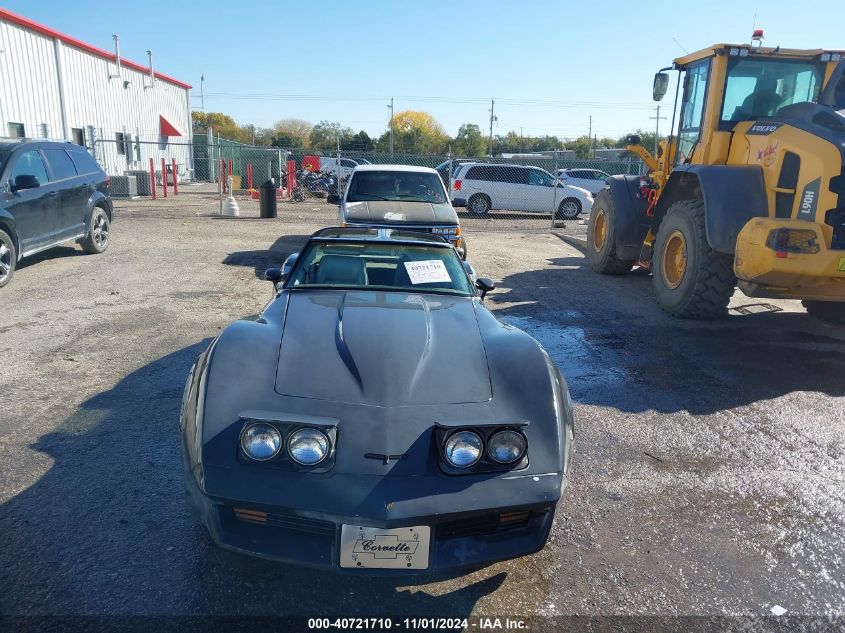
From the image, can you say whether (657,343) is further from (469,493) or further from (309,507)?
(309,507)

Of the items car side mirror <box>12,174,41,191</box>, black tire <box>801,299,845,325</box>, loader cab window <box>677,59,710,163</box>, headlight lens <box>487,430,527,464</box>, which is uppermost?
loader cab window <box>677,59,710,163</box>

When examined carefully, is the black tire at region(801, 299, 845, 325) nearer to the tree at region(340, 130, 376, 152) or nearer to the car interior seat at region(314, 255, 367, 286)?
the car interior seat at region(314, 255, 367, 286)

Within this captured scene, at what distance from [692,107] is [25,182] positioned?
9.07 metres

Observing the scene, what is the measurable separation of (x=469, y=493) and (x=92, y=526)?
6.40ft

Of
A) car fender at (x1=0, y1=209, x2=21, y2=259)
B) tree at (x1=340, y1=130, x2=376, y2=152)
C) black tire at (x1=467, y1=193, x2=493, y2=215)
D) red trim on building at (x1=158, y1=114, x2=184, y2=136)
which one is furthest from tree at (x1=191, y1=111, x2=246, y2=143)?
car fender at (x1=0, y1=209, x2=21, y2=259)

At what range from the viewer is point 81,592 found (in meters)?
2.56

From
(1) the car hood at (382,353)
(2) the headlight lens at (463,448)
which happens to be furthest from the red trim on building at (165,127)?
(2) the headlight lens at (463,448)

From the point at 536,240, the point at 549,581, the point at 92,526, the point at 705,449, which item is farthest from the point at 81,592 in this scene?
the point at 536,240

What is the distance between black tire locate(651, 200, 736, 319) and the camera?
22.8ft

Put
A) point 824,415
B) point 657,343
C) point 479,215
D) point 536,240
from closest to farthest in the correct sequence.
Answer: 1. point 824,415
2. point 657,343
3. point 536,240
4. point 479,215

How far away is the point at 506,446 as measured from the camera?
8.31 ft

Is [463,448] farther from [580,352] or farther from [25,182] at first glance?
[25,182]

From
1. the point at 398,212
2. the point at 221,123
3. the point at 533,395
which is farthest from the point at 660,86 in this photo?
the point at 221,123

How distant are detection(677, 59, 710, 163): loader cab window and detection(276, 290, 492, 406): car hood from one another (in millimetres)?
5652
